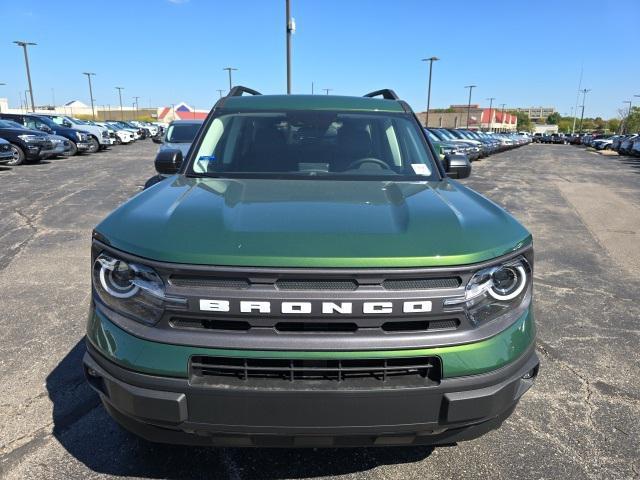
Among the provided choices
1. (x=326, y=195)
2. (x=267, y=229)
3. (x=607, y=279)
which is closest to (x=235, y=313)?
(x=267, y=229)

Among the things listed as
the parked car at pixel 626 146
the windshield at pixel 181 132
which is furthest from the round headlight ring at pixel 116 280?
the parked car at pixel 626 146

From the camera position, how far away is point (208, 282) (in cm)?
184

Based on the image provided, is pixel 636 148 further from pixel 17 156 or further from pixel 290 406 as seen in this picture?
pixel 290 406

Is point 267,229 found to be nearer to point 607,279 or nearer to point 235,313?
point 235,313

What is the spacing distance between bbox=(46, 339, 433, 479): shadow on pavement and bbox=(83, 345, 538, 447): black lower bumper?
58 centimetres

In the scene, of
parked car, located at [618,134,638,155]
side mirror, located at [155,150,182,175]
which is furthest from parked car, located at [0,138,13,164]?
parked car, located at [618,134,638,155]

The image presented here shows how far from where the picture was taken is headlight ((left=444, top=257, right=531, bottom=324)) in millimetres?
1911

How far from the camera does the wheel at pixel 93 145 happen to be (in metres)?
22.8

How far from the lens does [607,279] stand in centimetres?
567

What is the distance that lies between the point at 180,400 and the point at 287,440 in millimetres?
439

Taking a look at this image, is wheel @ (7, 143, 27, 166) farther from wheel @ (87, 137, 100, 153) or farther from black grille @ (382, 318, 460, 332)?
black grille @ (382, 318, 460, 332)

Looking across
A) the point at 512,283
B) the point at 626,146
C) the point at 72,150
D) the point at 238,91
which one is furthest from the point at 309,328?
the point at 626,146

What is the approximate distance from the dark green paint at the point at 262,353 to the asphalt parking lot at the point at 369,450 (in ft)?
2.78

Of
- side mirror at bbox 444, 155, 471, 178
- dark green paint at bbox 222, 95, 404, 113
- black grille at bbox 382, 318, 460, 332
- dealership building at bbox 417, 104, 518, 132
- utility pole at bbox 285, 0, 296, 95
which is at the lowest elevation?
dealership building at bbox 417, 104, 518, 132
